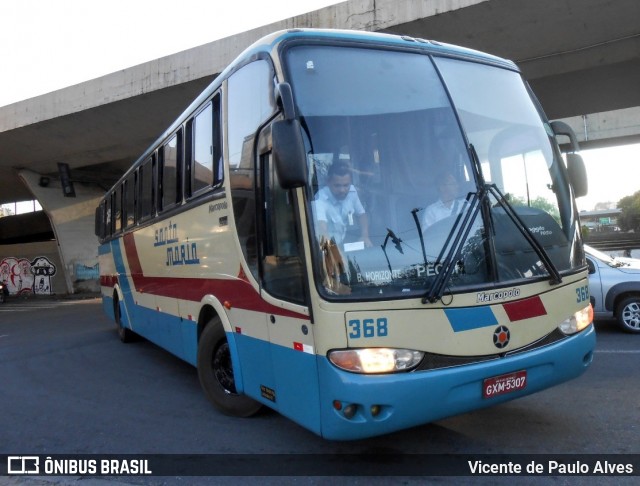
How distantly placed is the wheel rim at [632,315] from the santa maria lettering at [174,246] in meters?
6.92

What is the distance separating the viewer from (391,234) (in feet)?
11.8

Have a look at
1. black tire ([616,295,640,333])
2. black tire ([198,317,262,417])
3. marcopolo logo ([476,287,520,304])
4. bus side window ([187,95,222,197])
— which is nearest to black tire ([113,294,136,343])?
black tire ([198,317,262,417])

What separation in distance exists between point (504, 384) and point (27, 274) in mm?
34219

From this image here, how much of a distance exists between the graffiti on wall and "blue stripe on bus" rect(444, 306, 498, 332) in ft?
106

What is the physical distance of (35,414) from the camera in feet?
19.4

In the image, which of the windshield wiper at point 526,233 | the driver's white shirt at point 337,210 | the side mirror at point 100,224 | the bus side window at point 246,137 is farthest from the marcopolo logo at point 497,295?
the side mirror at point 100,224

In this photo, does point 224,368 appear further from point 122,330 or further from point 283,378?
point 122,330

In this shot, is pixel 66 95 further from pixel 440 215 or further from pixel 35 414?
pixel 440 215

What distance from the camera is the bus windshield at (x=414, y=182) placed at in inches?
140

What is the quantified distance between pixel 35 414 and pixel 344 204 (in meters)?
4.58

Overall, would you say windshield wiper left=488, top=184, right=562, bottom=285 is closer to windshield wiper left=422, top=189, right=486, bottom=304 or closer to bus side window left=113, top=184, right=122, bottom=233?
windshield wiper left=422, top=189, right=486, bottom=304

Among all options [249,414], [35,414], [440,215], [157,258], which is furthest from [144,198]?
[440,215]

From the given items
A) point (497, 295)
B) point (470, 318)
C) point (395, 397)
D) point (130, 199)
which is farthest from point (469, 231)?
point (130, 199)

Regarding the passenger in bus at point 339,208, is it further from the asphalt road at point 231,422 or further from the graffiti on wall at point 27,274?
the graffiti on wall at point 27,274
